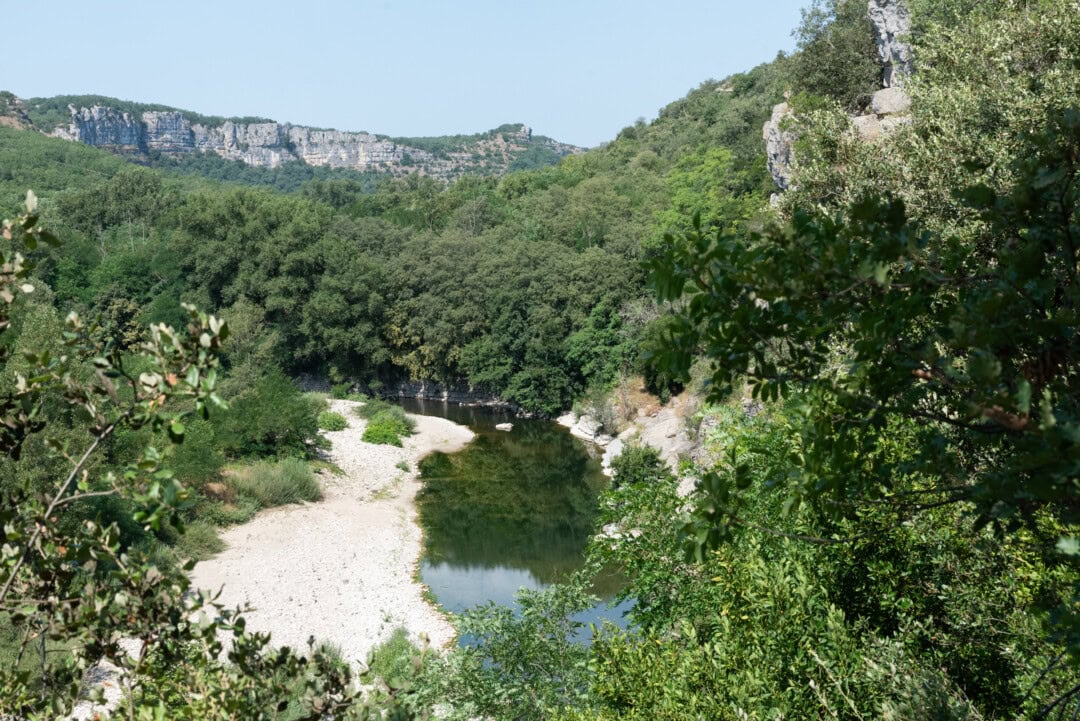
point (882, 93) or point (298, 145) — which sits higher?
point (298, 145)

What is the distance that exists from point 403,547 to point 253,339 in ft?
61.2

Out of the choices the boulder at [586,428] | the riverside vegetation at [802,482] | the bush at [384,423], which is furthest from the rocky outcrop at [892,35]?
the bush at [384,423]

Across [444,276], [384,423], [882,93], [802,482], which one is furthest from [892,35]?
[444,276]

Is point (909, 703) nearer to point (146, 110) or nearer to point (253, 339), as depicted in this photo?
point (253, 339)

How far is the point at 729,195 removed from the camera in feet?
120

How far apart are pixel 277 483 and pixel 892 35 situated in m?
20.7

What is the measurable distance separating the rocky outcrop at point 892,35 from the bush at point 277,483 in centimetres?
1910

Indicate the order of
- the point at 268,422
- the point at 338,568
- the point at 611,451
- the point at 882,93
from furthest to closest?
the point at 611,451, the point at 268,422, the point at 338,568, the point at 882,93

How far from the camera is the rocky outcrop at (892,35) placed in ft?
63.5

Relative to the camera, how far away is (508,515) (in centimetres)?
2398

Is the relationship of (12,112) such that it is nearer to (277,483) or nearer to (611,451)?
(277,483)

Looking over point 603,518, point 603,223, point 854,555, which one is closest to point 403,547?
point 603,518

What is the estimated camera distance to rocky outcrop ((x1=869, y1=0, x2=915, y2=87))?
762 inches

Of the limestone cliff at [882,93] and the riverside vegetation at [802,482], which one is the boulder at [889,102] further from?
the riverside vegetation at [802,482]
